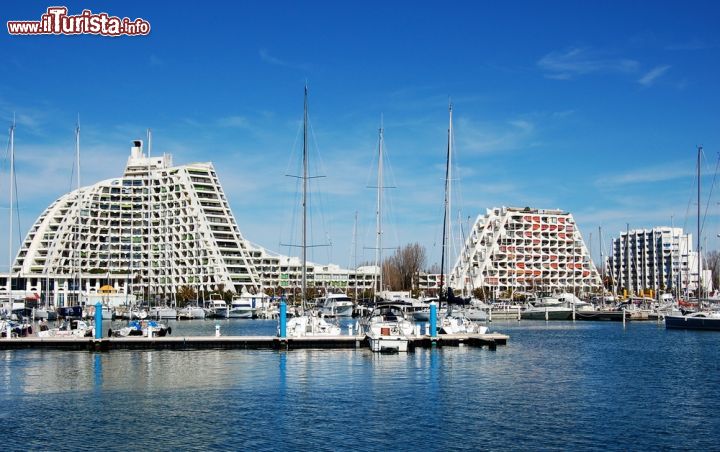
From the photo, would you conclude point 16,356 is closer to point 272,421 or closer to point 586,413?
point 272,421

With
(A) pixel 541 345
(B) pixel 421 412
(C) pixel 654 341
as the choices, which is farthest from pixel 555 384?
(C) pixel 654 341

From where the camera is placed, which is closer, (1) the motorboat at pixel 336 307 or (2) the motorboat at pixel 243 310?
(1) the motorboat at pixel 336 307

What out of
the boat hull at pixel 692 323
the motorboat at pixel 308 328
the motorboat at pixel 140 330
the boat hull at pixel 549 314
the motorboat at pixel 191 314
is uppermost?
the motorboat at pixel 308 328

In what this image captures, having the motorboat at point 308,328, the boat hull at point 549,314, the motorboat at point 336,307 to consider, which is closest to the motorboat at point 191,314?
the motorboat at point 336,307

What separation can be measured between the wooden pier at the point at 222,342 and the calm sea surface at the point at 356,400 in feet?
4.44

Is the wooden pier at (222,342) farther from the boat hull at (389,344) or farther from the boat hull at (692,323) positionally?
the boat hull at (692,323)

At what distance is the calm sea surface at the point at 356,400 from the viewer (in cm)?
2833

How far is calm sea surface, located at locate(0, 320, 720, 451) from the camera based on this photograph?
28.3 meters

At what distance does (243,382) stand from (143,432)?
516 inches

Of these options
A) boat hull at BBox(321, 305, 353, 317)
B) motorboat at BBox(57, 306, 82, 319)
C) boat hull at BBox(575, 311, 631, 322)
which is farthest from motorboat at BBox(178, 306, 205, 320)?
boat hull at BBox(575, 311, 631, 322)

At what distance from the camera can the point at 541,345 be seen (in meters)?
68.3

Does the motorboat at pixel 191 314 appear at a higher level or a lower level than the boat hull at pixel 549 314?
lower

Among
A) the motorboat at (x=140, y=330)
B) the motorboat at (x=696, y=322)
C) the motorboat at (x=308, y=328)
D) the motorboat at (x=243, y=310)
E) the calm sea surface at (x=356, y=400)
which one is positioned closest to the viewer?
the calm sea surface at (x=356, y=400)

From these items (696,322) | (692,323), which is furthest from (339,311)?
(696,322)
